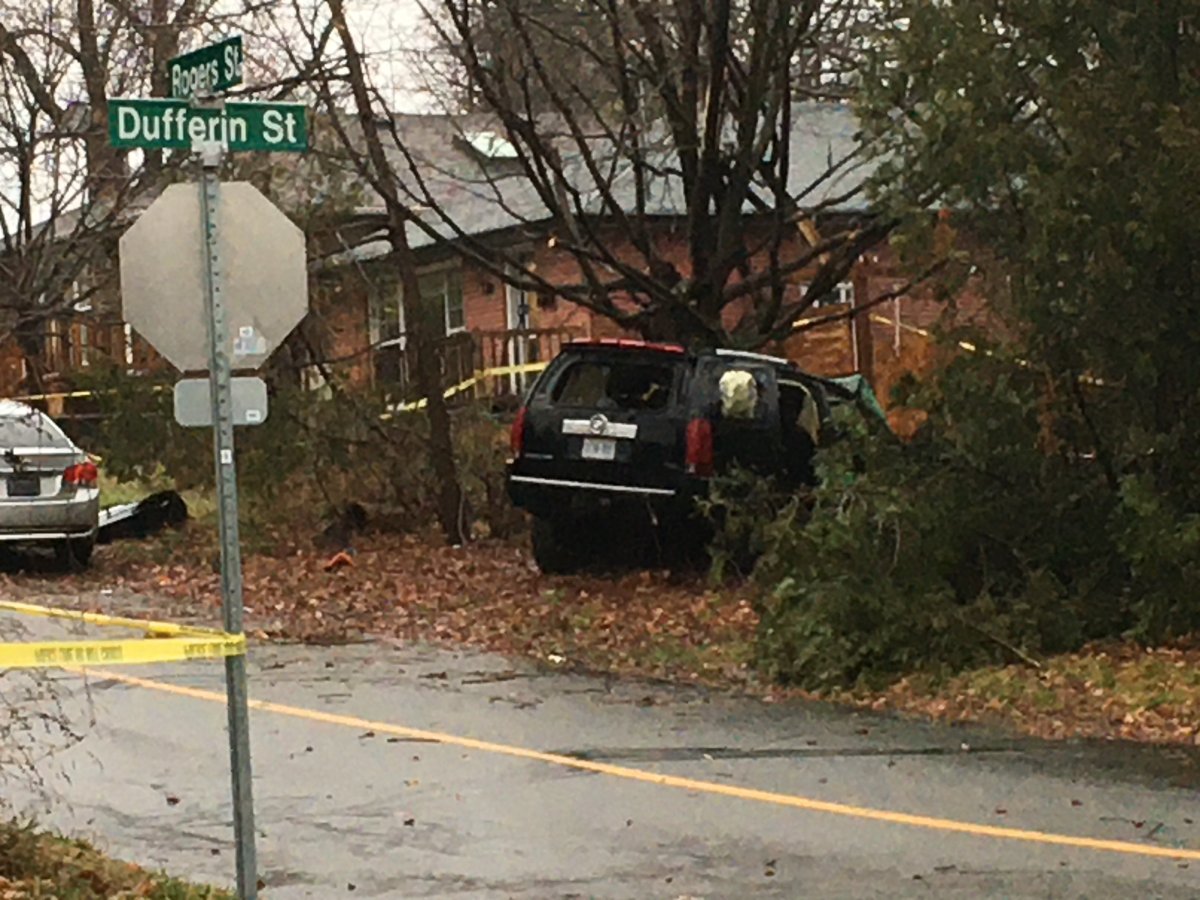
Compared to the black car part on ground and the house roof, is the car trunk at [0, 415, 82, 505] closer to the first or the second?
the black car part on ground

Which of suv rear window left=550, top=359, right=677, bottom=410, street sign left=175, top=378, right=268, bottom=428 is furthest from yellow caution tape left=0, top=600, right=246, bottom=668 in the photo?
suv rear window left=550, top=359, right=677, bottom=410

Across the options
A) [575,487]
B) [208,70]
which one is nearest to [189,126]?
[208,70]

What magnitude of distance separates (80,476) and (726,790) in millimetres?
12322

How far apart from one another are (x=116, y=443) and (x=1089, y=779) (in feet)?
54.8

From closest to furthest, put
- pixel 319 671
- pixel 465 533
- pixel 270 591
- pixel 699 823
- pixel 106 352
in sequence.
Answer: pixel 699 823
pixel 319 671
pixel 270 591
pixel 465 533
pixel 106 352

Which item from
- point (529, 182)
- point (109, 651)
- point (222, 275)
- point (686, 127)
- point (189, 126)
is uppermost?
point (529, 182)

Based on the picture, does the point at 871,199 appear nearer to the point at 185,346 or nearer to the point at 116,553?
the point at 185,346

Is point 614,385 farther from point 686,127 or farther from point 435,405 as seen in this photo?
point 435,405

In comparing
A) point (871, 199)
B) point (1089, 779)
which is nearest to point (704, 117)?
point (871, 199)

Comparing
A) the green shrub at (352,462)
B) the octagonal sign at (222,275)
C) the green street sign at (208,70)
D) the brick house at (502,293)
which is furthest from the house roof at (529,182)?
the octagonal sign at (222,275)

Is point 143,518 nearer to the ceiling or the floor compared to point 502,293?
nearer to the floor

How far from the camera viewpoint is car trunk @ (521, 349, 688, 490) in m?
17.2

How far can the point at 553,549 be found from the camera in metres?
18.7

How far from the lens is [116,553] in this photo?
76.2ft
